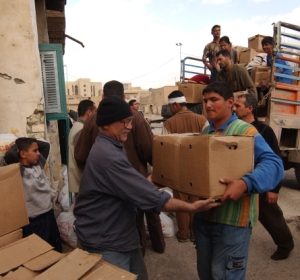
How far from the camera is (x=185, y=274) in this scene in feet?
9.91

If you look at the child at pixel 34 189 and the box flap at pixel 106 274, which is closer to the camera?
the box flap at pixel 106 274

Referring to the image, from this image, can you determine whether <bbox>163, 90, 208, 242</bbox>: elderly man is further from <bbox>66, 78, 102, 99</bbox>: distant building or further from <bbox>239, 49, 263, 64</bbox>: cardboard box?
<bbox>66, 78, 102, 99</bbox>: distant building

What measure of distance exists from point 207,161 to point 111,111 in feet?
2.07

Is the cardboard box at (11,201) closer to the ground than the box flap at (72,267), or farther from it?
farther from it

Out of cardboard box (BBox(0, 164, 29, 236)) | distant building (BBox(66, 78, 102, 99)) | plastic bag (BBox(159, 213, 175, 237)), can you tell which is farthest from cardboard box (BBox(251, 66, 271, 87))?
distant building (BBox(66, 78, 102, 99))

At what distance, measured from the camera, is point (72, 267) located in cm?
138

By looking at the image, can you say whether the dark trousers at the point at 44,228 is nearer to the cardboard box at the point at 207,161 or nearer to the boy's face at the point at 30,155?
the boy's face at the point at 30,155

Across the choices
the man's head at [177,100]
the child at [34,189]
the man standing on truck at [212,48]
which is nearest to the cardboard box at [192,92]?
the man standing on truck at [212,48]

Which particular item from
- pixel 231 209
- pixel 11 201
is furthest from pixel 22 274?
pixel 231 209

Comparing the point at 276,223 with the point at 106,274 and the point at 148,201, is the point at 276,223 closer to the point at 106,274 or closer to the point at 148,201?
the point at 148,201

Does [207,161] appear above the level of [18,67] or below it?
below

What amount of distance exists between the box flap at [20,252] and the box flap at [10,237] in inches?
4.2

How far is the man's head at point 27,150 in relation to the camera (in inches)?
105

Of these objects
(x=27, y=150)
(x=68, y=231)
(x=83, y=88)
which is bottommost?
(x=68, y=231)
